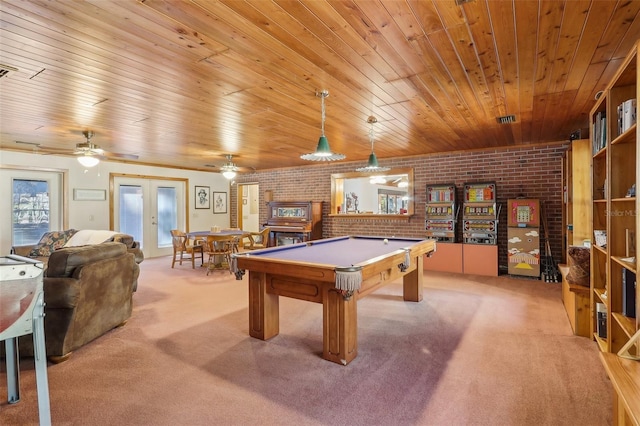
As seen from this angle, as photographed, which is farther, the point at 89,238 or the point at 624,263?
the point at 89,238

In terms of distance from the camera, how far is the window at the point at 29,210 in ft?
20.2

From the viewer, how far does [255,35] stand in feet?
7.25

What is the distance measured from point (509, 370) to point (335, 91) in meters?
2.79

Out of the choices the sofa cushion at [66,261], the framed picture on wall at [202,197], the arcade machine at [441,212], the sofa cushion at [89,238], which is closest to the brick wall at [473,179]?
the arcade machine at [441,212]

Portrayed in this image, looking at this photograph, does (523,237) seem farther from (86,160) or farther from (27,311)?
(86,160)

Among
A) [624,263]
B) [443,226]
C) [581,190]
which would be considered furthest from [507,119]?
[624,263]

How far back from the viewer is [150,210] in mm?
8297

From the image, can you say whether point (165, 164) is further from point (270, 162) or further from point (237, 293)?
point (237, 293)

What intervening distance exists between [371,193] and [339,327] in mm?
8973

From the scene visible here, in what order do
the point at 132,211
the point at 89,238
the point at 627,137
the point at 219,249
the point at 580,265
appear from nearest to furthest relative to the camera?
1. the point at 627,137
2. the point at 580,265
3. the point at 89,238
4. the point at 219,249
5. the point at 132,211

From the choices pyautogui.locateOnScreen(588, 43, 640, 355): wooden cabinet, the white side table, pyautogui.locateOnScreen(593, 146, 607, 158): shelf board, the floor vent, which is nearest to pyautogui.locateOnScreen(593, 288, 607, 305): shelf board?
pyautogui.locateOnScreen(588, 43, 640, 355): wooden cabinet

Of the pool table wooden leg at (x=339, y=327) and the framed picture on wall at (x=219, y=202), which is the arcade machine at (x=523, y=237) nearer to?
the pool table wooden leg at (x=339, y=327)

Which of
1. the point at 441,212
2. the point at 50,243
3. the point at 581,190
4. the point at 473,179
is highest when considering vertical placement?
the point at 473,179

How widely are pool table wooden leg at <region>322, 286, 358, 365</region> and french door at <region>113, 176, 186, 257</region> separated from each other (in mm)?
6683
